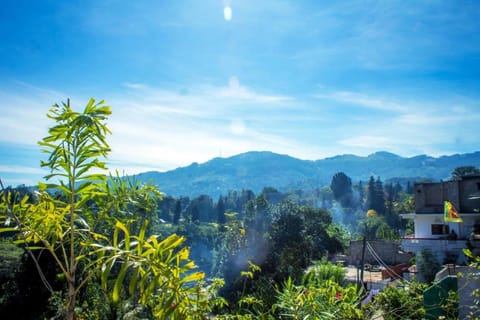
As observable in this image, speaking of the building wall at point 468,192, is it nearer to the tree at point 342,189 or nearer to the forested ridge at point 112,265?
the forested ridge at point 112,265

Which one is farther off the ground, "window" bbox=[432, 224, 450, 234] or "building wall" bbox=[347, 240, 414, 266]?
"window" bbox=[432, 224, 450, 234]

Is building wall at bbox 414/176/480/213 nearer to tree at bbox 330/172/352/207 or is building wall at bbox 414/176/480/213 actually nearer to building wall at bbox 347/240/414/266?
building wall at bbox 347/240/414/266

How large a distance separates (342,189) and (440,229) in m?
85.5

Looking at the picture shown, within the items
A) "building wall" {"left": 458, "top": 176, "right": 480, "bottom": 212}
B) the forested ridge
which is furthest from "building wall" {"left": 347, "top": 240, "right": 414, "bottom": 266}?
the forested ridge

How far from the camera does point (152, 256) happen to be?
4.05 ft

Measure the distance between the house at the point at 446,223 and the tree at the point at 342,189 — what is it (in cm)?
8208

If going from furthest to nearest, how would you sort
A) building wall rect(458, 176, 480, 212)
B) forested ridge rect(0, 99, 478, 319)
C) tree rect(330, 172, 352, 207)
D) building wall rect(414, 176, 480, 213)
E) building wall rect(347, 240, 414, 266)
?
1. tree rect(330, 172, 352, 207)
2. building wall rect(347, 240, 414, 266)
3. building wall rect(414, 176, 480, 213)
4. building wall rect(458, 176, 480, 212)
5. forested ridge rect(0, 99, 478, 319)

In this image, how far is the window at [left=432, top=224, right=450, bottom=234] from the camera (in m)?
17.4

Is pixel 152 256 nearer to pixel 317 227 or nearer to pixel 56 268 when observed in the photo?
pixel 56 268

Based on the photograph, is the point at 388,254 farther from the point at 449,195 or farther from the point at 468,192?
the point at 468,192

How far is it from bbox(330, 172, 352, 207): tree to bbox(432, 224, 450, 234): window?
82.7 m

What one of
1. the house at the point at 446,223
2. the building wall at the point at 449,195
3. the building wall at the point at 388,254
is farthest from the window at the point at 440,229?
the building wall at the point at 388,254

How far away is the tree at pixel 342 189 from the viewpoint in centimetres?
9869

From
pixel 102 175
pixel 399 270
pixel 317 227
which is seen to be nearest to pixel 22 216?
pixel 102 175
